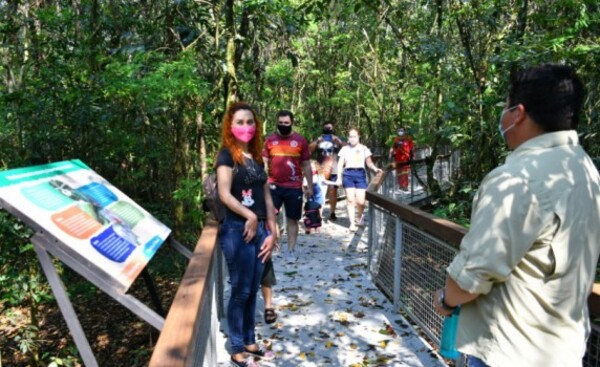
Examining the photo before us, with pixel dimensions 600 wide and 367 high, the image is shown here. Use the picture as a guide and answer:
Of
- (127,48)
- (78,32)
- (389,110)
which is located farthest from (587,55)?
(389,110)

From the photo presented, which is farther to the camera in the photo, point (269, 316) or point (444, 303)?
point (269, 316)

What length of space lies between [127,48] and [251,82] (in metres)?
4.02

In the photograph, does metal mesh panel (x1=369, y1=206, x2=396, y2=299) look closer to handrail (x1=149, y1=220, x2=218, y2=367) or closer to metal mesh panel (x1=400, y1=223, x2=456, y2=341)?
metal mesh panel (x1=400, y1=223, x2=456, y2=341)

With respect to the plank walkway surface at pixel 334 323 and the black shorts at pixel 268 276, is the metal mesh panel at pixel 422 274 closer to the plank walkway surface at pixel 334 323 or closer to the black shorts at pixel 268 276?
the plank walkway surface at pixel 334 323

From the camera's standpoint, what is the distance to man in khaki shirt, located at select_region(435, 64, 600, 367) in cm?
154

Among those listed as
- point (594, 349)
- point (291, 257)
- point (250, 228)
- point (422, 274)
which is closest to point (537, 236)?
point (594, 349)

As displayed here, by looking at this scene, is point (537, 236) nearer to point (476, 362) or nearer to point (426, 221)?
point (476, 362)

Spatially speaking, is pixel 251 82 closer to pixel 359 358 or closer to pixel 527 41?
pixel 527 41

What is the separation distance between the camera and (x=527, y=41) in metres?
5.99

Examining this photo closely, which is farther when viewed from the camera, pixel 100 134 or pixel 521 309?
pixel 100 134

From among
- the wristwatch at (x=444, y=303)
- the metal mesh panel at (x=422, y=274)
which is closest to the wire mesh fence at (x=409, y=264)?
the metal mesh panel at (x=422, y=274)

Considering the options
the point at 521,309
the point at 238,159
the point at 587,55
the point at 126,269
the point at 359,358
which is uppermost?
the point at 587,55

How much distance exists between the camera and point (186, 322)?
1.91 metres

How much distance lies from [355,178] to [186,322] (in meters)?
6.65
